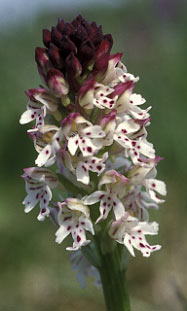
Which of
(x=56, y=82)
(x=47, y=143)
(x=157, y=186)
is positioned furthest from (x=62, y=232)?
(x=56, y=82)

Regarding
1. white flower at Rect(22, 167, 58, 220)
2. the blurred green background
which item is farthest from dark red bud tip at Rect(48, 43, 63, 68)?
the blurred green background

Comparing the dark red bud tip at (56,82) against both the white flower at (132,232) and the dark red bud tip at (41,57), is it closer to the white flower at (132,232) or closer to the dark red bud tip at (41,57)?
the dark red bud tip at (41,57)

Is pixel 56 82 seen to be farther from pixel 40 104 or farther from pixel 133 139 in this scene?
pixel 133 139

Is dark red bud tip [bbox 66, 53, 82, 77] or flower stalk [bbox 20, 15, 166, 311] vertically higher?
dark red bud tip [bbox 66, 53, 82, 77]

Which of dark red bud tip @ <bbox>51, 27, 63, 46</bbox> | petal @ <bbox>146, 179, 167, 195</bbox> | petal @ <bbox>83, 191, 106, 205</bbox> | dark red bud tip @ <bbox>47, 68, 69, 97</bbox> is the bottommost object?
petal @ <bbox>83, 191, 106, 205</bbox>

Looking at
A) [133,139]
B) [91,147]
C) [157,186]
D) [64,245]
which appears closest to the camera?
[91,147]

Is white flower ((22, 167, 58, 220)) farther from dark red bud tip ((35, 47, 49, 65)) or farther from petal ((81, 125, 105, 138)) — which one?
dark red bud tip ((35, 47, 49, 65))

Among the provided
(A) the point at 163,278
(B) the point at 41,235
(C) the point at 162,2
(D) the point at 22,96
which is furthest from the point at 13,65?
(A) the point at 163,278

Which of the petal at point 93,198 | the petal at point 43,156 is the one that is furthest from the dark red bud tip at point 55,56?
the petal at point 93,198
